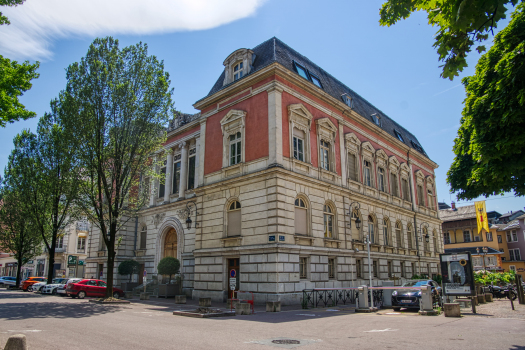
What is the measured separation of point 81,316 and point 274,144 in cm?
1289

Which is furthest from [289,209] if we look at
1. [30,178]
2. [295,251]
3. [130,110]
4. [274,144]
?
[30,178]

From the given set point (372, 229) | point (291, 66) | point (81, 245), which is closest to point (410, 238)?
point (372, 229)

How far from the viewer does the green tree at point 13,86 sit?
42.8 ft

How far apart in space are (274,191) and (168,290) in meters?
12.0

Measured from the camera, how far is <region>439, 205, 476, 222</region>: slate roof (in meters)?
62.7

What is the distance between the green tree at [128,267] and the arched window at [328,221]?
57.5ft

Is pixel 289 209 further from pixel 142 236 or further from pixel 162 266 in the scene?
pixel 142 236

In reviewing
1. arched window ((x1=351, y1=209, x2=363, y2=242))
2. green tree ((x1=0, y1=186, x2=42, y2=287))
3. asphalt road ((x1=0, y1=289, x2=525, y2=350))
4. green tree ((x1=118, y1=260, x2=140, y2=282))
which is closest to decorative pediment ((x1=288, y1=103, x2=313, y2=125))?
arched window ((x1=351, y1=209, x2=363, y2=242))

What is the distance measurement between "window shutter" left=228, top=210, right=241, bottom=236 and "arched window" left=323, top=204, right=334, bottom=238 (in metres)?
5.81

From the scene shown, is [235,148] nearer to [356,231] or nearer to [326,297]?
[326,297]

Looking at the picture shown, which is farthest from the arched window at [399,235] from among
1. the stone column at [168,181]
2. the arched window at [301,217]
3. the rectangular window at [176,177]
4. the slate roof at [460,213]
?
the slate roof at [460,213]

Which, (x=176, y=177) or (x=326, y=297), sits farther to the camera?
(x=176, y=177)

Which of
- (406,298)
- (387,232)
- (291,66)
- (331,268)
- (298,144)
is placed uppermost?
(291,66)

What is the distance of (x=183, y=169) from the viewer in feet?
102
